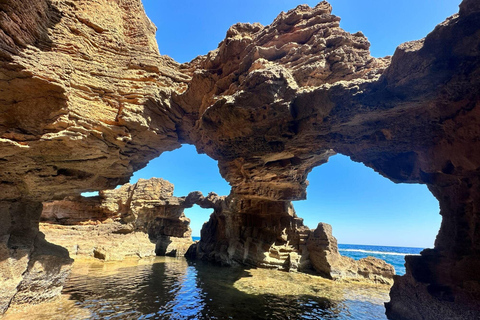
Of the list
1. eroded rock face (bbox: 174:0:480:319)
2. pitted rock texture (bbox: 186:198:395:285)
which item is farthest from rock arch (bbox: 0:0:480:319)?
pitted rock texture (bbox: 186:198:395:285)

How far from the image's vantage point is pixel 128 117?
9.98 metres

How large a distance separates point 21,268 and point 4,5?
8944mm

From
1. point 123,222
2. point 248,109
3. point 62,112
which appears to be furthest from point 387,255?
point 62,112

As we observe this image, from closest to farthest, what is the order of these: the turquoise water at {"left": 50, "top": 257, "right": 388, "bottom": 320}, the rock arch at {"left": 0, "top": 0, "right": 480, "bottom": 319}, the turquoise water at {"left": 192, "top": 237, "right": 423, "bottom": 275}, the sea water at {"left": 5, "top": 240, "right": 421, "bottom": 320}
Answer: the rock arch at {"left": 0, "top": 0, "right": 480, "bottom": 319} < the sea water at {"left": 5, "top": 240, "right": 421, "bottom": 320} < the turquoise water at {"left": 50, "top": 257, "right": 388, "bottom": 320} < the turquoise water at {"left": 192, "top": 237, "right": 423, "bottom": 275}

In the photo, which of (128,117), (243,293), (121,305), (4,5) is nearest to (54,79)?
(4,5)

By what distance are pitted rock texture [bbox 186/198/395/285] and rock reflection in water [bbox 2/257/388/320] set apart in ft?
7.83

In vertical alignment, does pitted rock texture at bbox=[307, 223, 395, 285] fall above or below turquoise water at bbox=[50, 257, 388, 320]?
above

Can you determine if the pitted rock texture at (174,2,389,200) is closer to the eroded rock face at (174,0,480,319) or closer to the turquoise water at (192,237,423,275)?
the eroded rock face at (174,0,480,319)

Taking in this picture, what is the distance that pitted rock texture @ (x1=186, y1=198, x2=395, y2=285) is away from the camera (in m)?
17.2

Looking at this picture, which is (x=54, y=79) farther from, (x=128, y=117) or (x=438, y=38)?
(x=438, y=38)

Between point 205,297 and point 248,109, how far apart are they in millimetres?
9764

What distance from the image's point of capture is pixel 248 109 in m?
10.0

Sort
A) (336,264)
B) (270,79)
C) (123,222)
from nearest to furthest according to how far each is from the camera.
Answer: (270,79)
(336,264)
(123,222)

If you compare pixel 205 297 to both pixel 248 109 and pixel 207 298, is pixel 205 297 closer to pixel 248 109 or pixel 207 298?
pixel 207 298
